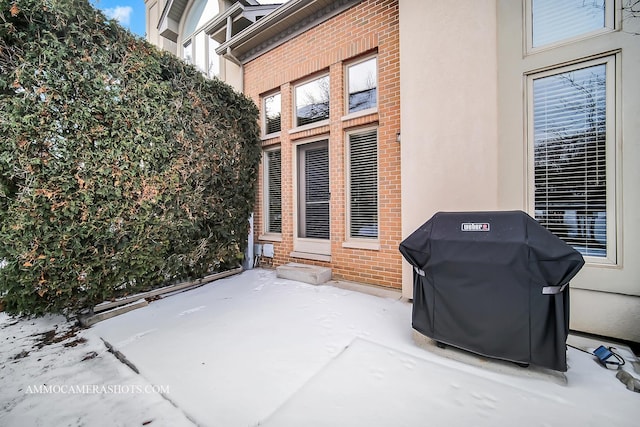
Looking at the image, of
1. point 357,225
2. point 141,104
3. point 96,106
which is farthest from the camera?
point 357,225

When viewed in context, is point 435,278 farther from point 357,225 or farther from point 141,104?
point 141,104

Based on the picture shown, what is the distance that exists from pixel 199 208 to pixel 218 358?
2631 mm

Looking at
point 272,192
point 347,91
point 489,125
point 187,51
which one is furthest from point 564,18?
point 187,51

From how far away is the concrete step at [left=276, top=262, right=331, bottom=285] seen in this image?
4.41 metres

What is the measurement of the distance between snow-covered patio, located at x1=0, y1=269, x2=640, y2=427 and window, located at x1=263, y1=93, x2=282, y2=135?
4.07 metres

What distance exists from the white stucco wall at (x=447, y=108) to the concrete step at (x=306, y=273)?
139 centimetres

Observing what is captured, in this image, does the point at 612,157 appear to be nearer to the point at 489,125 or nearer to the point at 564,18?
the point at 489,125

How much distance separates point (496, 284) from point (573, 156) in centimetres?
191

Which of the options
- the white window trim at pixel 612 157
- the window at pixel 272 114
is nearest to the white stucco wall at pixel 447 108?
the white window trim at pixel 612 157

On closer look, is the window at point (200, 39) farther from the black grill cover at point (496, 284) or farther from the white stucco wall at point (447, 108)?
the black grill cover at point (496, 284)

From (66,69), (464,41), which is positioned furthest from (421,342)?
(66,69)

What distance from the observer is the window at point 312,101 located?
4.89m

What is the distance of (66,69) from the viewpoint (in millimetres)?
2883

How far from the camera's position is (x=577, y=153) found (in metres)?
2.71
